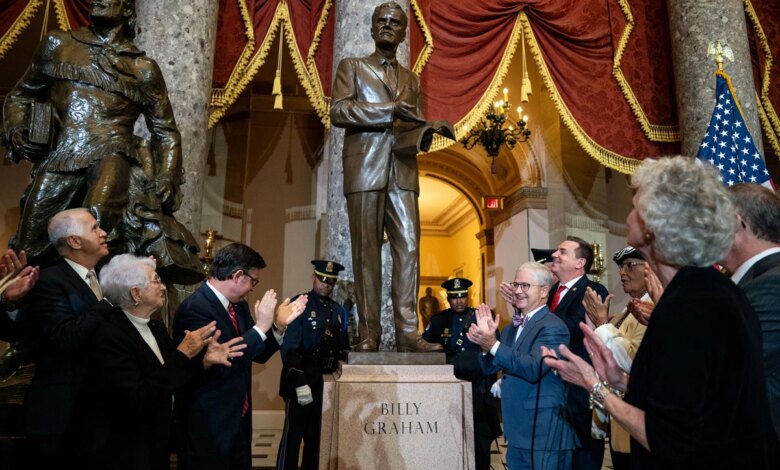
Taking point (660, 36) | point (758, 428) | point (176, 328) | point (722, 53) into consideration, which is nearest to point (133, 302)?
point (176, 328)

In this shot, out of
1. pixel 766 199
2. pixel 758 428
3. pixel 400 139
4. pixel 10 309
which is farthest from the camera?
pixel 400 139

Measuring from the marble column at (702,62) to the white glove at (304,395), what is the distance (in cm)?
492

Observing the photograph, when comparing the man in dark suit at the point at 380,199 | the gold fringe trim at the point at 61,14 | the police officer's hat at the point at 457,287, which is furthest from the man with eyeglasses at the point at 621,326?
the gold fringe trim at the point at 61,14

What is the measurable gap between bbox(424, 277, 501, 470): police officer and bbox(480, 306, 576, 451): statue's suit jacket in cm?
141

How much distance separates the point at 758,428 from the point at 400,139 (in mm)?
2519

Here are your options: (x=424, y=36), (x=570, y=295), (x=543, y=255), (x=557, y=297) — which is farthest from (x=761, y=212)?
(x=424, y=36)

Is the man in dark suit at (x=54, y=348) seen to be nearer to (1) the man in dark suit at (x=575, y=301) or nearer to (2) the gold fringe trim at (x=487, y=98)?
(1) the man in dark suit at (x=575, y=301)

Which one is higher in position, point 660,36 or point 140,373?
point 660,36

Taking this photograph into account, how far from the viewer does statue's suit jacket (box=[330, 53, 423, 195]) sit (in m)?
3.48

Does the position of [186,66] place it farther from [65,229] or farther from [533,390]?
[533,390]

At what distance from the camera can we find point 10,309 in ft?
7.71

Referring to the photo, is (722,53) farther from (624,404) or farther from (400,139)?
(624,404)

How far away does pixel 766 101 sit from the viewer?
23.1ft

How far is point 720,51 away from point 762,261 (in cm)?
550
